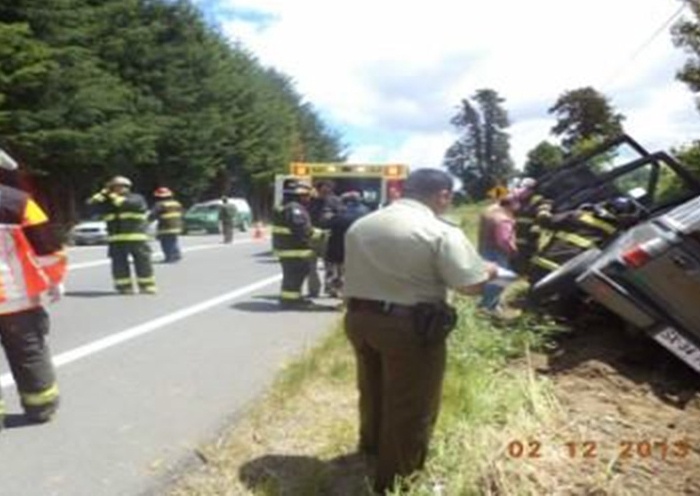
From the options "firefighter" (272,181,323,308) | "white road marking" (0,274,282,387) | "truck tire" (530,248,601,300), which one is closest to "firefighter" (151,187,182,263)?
"white road marking" (0,274,282,387)

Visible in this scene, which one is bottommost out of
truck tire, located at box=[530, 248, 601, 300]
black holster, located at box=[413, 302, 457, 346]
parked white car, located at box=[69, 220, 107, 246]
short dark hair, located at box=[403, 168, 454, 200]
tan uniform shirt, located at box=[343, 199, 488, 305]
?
parked white car, located at box=[69, 220, 107, 246]

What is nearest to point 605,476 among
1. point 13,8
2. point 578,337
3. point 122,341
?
point 578,337

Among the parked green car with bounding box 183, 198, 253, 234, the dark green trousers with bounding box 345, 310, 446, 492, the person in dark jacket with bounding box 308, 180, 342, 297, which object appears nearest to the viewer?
the dark green trousers with bounding box 345, 310, 446, 492

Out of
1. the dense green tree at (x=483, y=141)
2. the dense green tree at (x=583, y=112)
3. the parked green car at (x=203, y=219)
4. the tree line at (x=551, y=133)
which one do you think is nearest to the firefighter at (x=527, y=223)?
the tree line at (x=551, y=133)

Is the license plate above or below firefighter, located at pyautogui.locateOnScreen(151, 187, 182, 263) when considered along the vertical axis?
above

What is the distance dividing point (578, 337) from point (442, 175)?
4367 mm

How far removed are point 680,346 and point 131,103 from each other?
130ft

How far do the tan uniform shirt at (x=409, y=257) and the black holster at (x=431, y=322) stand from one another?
5cm

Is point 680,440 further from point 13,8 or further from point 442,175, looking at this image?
point 13,8

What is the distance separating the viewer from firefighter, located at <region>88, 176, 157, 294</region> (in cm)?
1528

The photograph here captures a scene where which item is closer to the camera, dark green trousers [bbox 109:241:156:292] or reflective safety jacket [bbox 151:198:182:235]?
dark green trousers [bbox 109:241:156:292]

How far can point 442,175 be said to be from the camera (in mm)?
5656

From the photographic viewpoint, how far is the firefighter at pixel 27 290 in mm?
7062

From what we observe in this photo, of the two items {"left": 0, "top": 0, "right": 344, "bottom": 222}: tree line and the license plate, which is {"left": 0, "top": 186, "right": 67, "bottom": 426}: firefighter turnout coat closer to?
the license plate
